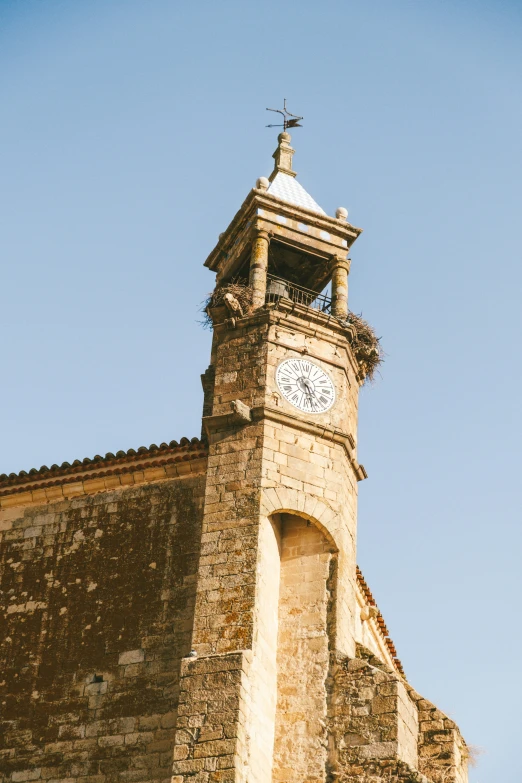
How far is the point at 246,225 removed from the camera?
67.3 feet

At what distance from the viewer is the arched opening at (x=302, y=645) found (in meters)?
15.4

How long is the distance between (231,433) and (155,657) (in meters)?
3.15

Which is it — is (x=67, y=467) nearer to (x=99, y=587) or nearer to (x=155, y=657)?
(x=99, y=587)

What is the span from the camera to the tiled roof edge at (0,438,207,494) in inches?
703

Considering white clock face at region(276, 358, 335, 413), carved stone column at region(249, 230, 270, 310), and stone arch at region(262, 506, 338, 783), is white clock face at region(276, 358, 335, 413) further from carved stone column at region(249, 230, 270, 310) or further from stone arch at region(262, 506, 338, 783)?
stone arch at region(262, 506, 338, 783)

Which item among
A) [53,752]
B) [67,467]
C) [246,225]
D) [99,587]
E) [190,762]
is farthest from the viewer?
[246,225]

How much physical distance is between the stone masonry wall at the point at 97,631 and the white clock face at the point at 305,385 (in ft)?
5.57

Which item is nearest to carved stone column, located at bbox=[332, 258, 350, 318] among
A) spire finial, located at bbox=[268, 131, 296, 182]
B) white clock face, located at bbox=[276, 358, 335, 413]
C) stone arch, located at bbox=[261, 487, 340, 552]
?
white clock face, located at bbox=[276, 358, 335, 413]

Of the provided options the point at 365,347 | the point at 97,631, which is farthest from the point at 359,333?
the point at 97,631

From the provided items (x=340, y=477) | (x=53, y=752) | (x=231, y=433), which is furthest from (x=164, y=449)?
(x=53, y=752)

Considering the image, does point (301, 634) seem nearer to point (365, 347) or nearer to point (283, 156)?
point (365, 347)

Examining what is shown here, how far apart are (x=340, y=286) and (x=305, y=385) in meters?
2.67

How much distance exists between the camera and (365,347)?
19.2m

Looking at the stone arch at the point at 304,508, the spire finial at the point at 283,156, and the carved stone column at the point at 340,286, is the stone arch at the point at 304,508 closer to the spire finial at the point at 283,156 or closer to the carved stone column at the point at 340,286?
the carved stone column at the point at 340,286
